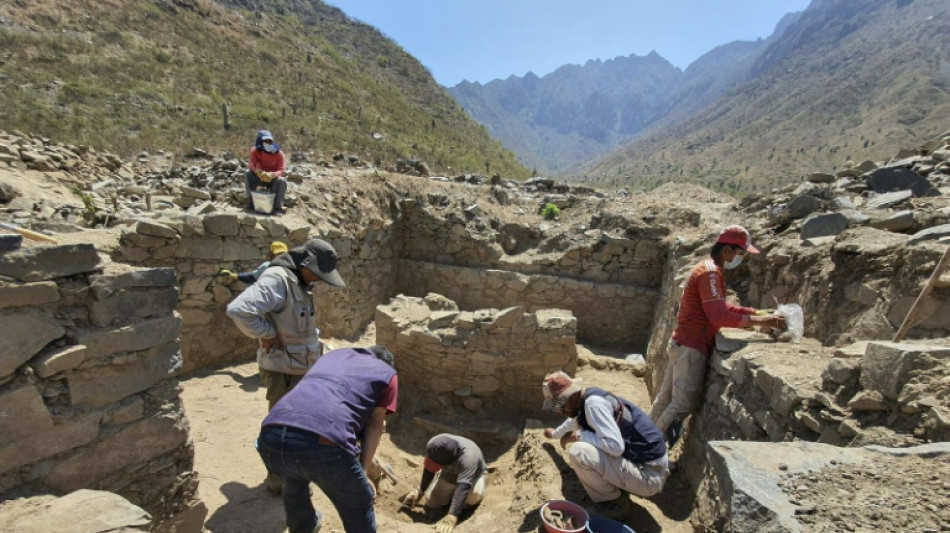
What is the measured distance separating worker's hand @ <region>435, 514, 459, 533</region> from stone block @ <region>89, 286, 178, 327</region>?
9.26 ft

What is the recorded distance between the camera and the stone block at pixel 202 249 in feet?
19.9

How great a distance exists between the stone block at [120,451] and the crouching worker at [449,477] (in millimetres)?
2257

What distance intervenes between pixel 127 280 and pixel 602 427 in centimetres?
330

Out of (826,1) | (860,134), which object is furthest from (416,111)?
(826,1)

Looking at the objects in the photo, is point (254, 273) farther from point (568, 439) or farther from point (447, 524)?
point (568, 439)

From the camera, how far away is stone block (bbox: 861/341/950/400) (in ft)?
7.63

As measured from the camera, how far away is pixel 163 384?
118 inches

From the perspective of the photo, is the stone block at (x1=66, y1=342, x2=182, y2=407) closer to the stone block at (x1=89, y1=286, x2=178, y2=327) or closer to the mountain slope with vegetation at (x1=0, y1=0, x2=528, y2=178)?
the stone block at (x1=89, y1=286, x2=178, y2=327)

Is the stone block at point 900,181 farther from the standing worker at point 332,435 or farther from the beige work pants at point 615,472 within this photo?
the standing worker at point 332,435

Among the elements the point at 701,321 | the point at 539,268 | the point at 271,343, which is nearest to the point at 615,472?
the point at 701,321

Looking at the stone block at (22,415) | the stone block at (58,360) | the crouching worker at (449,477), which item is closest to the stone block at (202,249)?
the stone block at (58,360)

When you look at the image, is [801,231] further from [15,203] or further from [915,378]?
[15,203]

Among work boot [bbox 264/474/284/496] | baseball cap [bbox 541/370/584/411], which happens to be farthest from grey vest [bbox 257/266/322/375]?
baseball cap [bbox 541/370/584/411]

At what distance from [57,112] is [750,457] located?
18.0m
